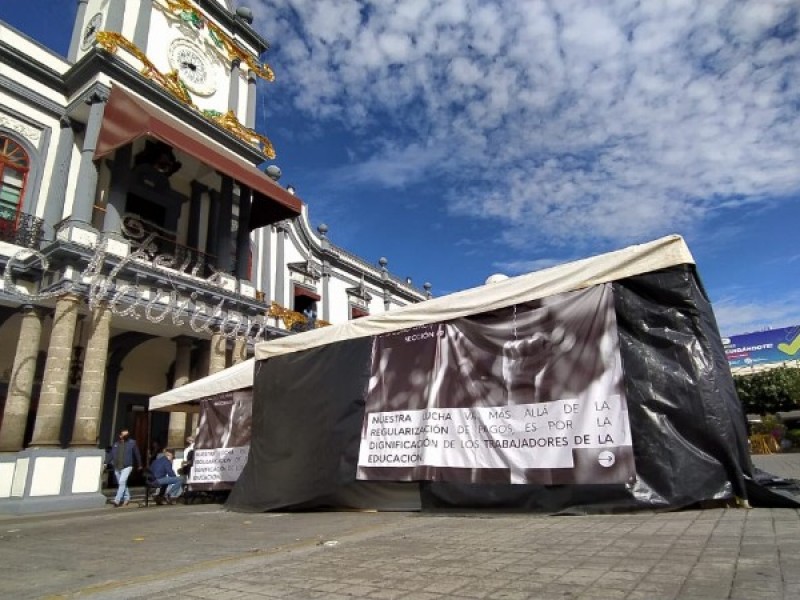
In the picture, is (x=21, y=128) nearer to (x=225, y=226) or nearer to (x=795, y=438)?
(x=225, y=226)

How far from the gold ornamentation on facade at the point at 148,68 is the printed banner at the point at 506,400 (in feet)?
38.9

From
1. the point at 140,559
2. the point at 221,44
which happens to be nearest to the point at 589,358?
the point at 140,559

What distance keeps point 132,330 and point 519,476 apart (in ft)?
43.7

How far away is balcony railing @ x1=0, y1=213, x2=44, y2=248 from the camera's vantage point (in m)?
12.3

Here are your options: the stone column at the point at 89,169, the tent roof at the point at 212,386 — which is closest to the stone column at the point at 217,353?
the tent roof at the point at 212,386

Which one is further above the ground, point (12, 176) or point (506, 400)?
point (12, 176)

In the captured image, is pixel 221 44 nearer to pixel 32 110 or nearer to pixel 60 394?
pixel 32 110

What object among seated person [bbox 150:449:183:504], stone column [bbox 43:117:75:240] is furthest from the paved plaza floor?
stone column [bbox 43:117:75:240]

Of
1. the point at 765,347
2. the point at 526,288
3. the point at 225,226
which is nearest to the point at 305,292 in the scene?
the point at 225,226

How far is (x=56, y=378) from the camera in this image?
36.8 feet

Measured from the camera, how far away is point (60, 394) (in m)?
11.2

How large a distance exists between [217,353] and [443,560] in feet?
40.2

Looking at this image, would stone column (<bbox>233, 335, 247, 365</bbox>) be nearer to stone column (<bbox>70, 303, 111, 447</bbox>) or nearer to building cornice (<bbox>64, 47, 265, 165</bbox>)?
stone column (<bbox>70, 303, 111, 447</bbox>)

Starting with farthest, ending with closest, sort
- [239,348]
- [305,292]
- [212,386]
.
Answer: [305,292]
[239,348]
[212,386]
